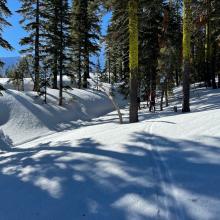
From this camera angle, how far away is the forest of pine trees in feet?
54.1

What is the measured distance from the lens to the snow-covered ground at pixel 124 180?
544cm

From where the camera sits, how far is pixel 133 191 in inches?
236

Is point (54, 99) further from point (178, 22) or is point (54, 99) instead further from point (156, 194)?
point (156, 194)

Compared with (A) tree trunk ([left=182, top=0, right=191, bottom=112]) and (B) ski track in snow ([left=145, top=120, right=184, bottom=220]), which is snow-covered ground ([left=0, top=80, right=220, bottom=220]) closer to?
(B) ski track in snow ([left=145, top=120, right=184, bottom=220])

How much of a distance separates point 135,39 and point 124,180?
35.1 ft

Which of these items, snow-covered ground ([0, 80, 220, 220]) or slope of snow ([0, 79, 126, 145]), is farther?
slope of snow ([0, 79, 126, 145])

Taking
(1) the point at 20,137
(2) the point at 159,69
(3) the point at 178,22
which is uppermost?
(3) the point at 178,22

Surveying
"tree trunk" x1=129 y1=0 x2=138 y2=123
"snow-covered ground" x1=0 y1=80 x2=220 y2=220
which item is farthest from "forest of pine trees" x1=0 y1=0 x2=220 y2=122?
"snow-covered ground" x1=0 y1=80 x2=220 y2=220

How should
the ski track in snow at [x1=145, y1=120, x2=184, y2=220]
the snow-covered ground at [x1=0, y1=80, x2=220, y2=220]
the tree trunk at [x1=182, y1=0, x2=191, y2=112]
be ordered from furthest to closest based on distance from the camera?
the tree trunk at [x1=182, y1=0, x2=191, y2=112], the snow-covered ground at [x1=0, y1=80, x2=220, y2=220], the ski track in snow at [x1=145, y1=120, x2=184, y2=220]

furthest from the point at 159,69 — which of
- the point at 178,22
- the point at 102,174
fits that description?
the point at 102,174

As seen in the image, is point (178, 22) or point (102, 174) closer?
point (102, 174)

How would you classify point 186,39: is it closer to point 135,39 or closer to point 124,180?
point 135,39

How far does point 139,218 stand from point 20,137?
1721cm

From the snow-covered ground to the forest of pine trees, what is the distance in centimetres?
813
